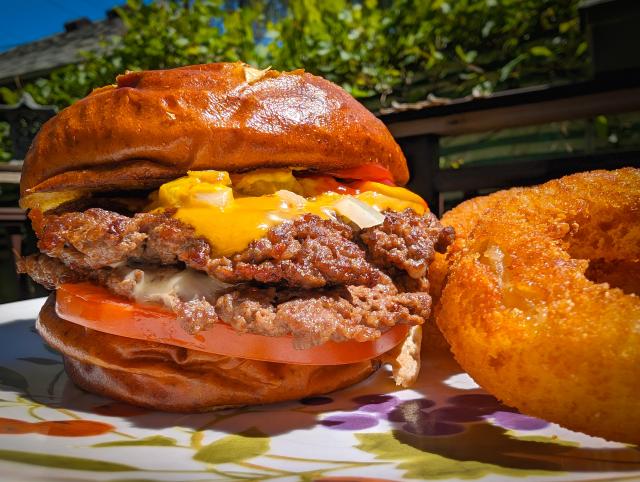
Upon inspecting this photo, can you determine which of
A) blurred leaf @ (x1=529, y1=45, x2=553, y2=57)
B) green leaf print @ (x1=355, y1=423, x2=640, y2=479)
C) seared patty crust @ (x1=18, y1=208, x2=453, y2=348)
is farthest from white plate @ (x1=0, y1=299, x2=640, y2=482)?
blurred leaf @ (x1=529, y1=45, x2=553, y2=57)

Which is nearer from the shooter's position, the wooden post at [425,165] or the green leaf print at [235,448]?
the green leaf print at [235,448]

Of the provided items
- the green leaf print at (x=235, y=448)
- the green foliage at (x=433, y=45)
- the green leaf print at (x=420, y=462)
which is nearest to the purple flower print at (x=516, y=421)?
the green leaf print at (x=420, y=462)

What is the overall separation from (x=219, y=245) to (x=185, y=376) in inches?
14.2

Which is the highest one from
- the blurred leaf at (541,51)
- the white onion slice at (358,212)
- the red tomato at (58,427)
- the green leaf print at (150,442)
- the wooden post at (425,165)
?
the blurred leaf at (541,51)

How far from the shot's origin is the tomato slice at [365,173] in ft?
5.60

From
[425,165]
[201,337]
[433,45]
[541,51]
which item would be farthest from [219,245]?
[433,45]

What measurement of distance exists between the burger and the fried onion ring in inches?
7.0

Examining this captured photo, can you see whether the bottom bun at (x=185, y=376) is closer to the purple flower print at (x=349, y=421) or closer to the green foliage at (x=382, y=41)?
the purple flower print at (x=349, y=421)

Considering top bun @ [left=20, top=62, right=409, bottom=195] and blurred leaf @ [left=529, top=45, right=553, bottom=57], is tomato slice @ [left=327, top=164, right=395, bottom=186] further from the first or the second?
blurred leaf @ [left=529, top=45, right=553, bottom=57]

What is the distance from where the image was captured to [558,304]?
124 centimetres

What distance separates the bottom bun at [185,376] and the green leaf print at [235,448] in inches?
6.0

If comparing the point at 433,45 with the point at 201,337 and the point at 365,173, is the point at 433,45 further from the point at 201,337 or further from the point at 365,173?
the point at 201,337

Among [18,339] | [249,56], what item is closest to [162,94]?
[18,339]

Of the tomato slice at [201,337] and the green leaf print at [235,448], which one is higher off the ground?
the tomato slice at [201,337]
